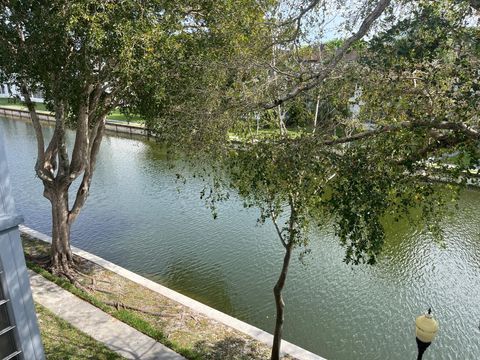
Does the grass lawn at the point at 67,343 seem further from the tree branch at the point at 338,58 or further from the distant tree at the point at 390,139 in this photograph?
the tree branch at the point at 338,58

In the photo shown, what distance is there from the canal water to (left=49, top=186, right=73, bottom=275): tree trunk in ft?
6.08

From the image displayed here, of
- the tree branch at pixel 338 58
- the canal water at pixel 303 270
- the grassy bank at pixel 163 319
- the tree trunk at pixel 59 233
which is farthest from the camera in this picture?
the tree trunk at pixel 59 233

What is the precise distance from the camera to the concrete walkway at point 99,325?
6.59 meters

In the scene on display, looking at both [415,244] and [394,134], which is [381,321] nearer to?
[415,244]

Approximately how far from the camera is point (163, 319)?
24.9ft

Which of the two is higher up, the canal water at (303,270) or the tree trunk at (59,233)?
the tree trunk at (59,233)

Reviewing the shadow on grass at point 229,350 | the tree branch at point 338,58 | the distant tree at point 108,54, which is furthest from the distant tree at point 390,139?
the shadow on grass at point 229,350

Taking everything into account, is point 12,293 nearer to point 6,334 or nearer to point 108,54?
point 6,334

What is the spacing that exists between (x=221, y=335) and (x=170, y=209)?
7745mm

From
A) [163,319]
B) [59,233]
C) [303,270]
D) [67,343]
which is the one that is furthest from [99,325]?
[303,270]

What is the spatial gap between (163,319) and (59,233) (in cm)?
333

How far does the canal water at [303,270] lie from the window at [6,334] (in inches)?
217

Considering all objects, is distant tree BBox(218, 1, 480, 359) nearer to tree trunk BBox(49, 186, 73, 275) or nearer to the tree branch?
the tree branch

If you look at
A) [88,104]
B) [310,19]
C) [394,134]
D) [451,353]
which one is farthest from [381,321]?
[88,104]
